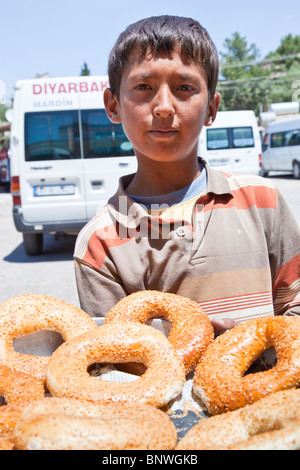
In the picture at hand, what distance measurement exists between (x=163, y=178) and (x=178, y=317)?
88 centimetres

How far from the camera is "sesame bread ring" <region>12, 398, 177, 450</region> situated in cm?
96

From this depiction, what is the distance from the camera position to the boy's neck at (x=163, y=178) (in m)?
2.27

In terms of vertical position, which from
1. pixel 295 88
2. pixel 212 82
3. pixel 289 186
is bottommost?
pixel 289 186

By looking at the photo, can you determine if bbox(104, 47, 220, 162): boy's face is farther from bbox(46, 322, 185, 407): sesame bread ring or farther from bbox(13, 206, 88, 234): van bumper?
bbox(13, 206, 88, 234): van bumper

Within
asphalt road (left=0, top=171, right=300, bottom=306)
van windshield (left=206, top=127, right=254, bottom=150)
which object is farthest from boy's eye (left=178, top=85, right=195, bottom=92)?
van windshield (left=206, top=127, right=254, bottom=150)

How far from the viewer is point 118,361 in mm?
1390

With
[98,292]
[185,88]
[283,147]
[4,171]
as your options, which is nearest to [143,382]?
[98,292]

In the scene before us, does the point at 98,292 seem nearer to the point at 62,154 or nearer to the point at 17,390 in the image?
the point at 17,390

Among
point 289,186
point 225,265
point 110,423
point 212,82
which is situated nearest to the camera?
point 110,423

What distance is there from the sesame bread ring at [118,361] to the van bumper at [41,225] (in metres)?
8.55

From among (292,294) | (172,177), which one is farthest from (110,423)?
(172,177)

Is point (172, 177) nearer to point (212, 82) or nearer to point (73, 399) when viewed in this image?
point (212, 82)
